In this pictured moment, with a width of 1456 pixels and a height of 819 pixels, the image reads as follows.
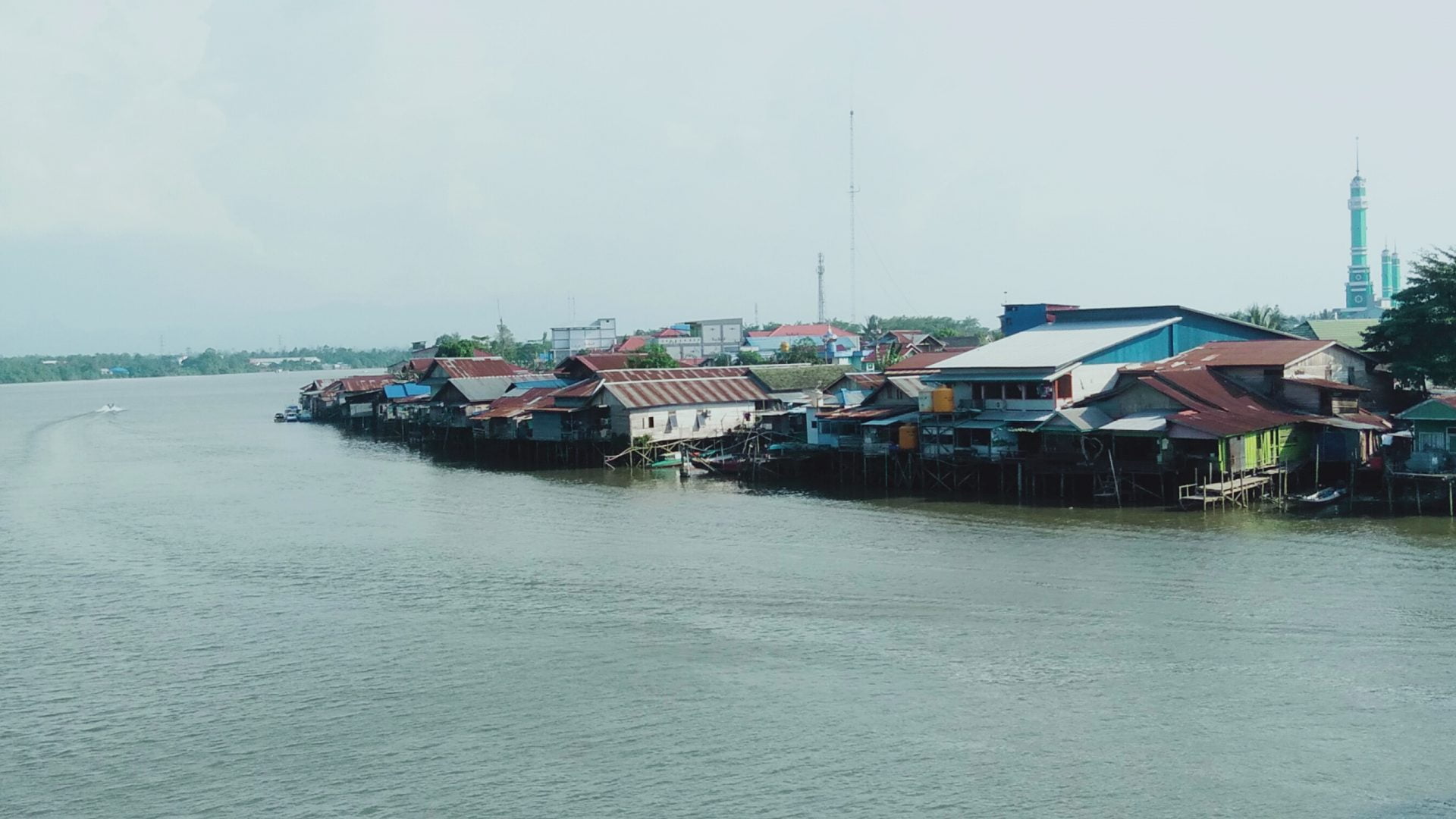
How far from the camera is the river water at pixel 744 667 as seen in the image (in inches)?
516

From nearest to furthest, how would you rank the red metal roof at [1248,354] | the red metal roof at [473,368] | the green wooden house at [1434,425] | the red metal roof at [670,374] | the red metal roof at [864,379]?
the green wooden house at [1434,425] → the red metal roof at [1248,354] → the red metal roof at [864,379] → the red metal roof at [670,374] → the red metal roof at [473,368]

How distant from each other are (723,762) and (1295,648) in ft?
27.9

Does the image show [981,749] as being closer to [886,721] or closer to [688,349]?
[886,721]

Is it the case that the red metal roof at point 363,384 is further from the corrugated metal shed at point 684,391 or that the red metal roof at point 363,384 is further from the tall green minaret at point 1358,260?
the tall green minaret at point 1358,260

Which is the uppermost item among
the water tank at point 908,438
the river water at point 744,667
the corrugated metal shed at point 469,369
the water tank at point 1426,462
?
the corrugated metal shed at point 469,369

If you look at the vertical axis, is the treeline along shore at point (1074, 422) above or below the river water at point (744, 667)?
above

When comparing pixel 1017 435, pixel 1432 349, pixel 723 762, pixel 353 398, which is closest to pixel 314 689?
pixel 723 762

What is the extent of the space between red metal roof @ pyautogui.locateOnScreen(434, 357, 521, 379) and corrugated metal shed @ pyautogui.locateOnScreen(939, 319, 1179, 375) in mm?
30362

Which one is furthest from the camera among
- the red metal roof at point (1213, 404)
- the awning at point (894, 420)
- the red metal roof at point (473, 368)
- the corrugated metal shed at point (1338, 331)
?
the red metal roof at point (473, 368)

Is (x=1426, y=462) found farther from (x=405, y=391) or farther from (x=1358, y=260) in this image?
(x=1358, y=260)

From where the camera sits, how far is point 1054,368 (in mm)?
30828

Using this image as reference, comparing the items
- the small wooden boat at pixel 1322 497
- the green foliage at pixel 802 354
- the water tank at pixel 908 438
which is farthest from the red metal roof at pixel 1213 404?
the green foliage at pixel 802 354

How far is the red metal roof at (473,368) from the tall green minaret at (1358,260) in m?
70.5

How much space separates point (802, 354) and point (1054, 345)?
40706 mm
